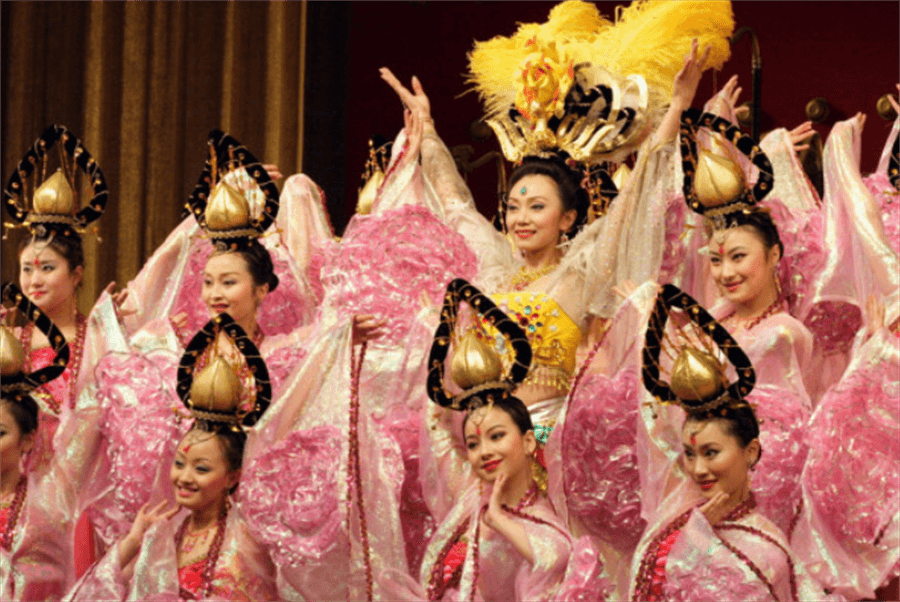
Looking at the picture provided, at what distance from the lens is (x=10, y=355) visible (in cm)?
382

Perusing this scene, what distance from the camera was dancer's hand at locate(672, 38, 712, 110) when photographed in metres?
3.90

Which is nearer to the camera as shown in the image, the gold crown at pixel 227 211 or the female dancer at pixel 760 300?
the female dancer at pixel 760 300

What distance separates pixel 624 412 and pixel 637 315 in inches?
7.8

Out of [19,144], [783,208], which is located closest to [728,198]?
[783,208]

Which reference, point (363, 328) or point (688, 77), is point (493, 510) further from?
point (688, 77)

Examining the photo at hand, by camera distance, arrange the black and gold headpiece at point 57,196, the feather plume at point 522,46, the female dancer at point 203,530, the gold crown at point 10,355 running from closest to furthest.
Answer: the female dancer at point 203,530 < the gold crown at point 10,355 < the black and gold headpiece at point 57,196 < the feather plume at point 522,46

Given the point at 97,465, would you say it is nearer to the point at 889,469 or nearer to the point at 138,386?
the point at 138,386

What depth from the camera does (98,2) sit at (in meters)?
5.85

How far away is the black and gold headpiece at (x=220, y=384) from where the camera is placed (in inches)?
143

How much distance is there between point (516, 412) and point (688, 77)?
879 millimetres

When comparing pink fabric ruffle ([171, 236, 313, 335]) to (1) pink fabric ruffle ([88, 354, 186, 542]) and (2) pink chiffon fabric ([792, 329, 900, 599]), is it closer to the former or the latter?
(1) pink fabric ruffle ([88, 354, 186, 542])

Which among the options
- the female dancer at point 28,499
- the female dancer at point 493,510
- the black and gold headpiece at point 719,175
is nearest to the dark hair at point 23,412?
the female dancer at point 28,499

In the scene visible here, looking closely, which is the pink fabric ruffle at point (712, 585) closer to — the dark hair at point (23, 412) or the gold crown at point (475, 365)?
the gold crown at point (475, 365)

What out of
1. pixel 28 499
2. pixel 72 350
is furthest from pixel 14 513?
pixel 72 350
